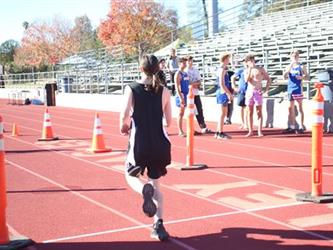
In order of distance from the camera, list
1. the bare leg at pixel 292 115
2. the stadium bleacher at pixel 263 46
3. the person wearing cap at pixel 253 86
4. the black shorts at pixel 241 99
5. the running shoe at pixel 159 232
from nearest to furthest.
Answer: the running shoe at pixel 159 232 < the person wearing cap at pixel 253 86 < the bare leg at pixel 292 115 < the black shorts at pixel 241 99 < the stadium bleacher at pixel 263 46

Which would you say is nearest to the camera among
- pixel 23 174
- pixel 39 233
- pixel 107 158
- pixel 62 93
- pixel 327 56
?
pixel 39 233

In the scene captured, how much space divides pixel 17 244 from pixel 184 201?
237cm

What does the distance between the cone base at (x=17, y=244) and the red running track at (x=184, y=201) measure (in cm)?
10

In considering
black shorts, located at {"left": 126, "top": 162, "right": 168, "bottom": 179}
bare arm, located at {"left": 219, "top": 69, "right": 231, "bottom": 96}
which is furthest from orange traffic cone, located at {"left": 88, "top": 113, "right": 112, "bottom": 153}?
black shorts, located at {"left": 126, "top": 162, "right": 168, "bottom": 179}

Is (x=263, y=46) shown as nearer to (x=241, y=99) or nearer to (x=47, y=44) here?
(x=241, y=99)

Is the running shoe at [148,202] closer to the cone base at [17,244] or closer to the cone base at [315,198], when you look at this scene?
the cone base at [17,244]

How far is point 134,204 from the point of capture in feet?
22.0

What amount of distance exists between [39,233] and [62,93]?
26.3 meters

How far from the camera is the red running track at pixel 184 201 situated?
5.28 metres

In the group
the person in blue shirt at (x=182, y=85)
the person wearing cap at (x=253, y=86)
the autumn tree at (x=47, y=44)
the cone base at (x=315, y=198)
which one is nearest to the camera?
the cone base at (x=315, y=198)

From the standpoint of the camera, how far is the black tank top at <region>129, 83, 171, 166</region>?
5.21 m

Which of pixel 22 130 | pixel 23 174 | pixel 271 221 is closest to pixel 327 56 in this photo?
pixel 22 130

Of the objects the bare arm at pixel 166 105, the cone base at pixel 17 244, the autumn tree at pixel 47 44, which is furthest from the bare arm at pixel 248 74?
the autumn tree at pixel 47 44

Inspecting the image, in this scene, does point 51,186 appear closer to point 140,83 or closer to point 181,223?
point 181,223
